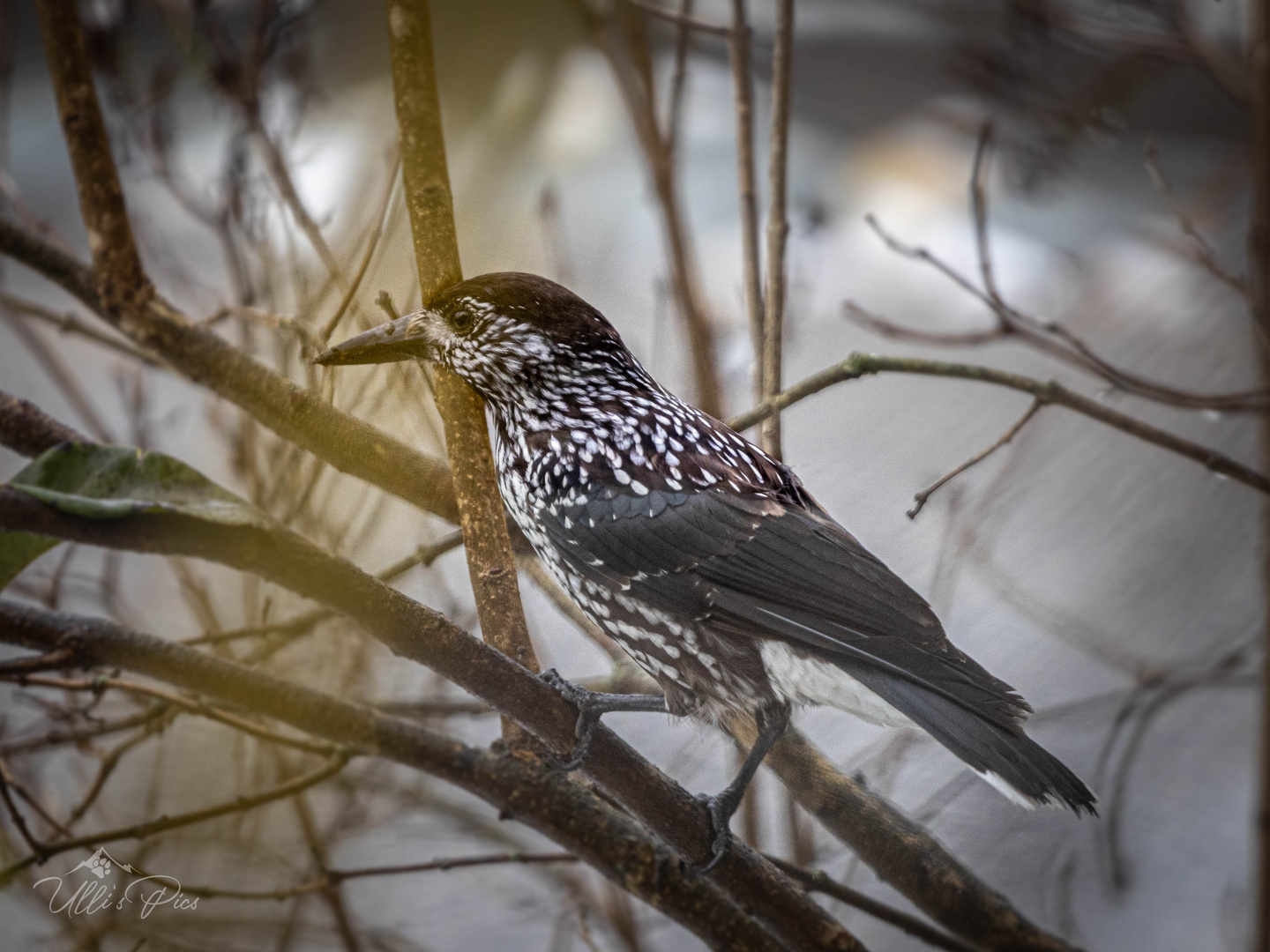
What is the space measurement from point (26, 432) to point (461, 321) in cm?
45

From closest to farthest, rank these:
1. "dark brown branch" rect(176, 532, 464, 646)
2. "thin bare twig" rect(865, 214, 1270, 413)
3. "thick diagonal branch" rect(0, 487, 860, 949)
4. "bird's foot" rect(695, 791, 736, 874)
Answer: "thick diagonal branch" rect(0, 487, 860, 949)
"bird's foot" rect(695, 791, 736, 874)
"dark brown branch" rect(176, 532, 464, 646)
"thin bare twig" rect(865, 214, 1270, 413)

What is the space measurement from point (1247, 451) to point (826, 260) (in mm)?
522

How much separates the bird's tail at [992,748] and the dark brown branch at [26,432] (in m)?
0.79

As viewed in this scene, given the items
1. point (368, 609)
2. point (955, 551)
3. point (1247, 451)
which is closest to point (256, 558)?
point (368, 609)

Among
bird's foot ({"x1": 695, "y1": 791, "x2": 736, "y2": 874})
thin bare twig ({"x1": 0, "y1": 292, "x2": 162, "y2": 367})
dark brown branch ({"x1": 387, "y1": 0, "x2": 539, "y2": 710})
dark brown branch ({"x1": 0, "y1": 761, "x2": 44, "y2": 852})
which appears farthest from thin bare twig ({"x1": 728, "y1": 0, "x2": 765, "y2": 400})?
dark brown branch ({"x1": 0, "y1": 761, "x2": 44, "y2": 852})

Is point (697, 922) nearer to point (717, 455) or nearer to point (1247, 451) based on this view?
point (717, 455)

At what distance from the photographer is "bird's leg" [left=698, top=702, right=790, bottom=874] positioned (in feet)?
2.72

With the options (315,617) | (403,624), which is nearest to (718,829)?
(403,624)

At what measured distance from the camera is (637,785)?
0.81 m

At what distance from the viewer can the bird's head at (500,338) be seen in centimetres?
86

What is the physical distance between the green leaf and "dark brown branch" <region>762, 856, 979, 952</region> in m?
0.57

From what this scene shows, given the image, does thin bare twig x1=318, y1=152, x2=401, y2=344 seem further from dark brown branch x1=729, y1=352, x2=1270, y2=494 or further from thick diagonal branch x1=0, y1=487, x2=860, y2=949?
dark brown branch x1=729, y1=352, x2=1270, y2=494

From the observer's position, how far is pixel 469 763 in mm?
854

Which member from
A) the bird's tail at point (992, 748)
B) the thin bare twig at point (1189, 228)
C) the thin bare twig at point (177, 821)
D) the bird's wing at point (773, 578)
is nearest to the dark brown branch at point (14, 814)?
the thin bare twig at point (177, 821)
